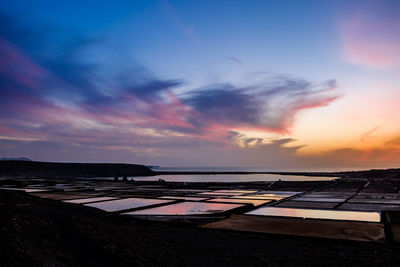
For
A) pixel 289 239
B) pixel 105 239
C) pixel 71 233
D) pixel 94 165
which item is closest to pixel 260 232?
pixel 289 239

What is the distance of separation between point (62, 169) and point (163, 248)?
86.5 m

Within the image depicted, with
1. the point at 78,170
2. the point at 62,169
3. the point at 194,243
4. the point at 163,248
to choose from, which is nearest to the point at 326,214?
the point at 194,243

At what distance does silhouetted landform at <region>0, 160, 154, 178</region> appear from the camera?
2903 inches

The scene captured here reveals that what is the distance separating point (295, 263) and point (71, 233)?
24.6 feet

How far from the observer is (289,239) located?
34.7 feet

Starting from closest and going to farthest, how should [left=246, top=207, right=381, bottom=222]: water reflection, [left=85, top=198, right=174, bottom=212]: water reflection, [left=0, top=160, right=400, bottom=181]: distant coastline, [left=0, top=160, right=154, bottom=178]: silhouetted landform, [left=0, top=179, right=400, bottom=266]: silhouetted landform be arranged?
[left=0, top=179, right=400, bottom=266]: silhouetted landform
[left=246, top=207, right=381, bottom=222]: water reflection
[left=85, top=198, right=174, bottom=212]: water reflection
[left=0, top=160, right=400, bottom=181]: distant coastline
[left=0, top=160, right=154, bottom=178]: silhouetted landform

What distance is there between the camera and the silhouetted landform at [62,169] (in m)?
73.7

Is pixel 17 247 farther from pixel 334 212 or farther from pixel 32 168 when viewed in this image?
pixel 32 168

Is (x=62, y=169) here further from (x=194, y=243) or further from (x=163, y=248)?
(x=163, y=248)

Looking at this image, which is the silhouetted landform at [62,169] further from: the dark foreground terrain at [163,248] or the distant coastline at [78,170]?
the dark foreground terrain at [163,248]

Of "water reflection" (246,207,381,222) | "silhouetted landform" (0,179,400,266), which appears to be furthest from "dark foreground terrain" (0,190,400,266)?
"water reflection" (246,207,381,222)

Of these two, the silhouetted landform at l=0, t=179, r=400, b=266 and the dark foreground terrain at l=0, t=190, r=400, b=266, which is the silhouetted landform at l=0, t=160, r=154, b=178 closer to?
the silhouetted landform at l=0, t=179, r=400, b=266

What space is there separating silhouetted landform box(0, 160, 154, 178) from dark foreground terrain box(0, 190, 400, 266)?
5000cm

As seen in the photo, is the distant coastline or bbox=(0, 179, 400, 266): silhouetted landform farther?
the distant coastline
